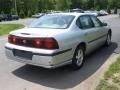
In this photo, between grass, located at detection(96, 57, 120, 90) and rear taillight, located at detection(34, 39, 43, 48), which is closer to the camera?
grass, located at detection(96, 57, 120, 90)

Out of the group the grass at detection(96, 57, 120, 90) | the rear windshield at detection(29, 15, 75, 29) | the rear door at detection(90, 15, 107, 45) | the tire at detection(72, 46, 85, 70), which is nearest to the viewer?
the grass at detection(96, 57, 120, 90)

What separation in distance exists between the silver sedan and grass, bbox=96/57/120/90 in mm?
948

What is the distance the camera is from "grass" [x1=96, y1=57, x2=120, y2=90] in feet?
17.9

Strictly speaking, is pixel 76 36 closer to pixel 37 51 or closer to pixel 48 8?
pixel 37 51

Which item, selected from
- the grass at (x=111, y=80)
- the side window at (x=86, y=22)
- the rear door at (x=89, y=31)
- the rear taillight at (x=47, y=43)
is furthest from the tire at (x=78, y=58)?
the rear taillight at (x=47, y=43)

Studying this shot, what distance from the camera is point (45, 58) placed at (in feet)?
19.2

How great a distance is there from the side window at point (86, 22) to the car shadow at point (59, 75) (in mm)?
1097

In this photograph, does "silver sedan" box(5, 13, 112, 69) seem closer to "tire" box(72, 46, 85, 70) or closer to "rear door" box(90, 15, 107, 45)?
"tire" box(72, 46, 85, 70)

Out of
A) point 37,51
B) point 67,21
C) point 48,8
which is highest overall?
point 67,21

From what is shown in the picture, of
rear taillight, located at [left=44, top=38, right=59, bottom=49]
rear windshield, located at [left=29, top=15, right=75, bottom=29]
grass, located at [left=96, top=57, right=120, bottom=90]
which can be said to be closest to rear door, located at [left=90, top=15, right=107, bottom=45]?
rear windshield, located at [left=29, top=15, right=75, bottom=29]

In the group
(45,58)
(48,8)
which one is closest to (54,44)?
(45,58)

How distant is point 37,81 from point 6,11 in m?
66.8

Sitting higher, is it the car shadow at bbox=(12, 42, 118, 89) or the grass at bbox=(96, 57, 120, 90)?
the grass at bbox=(96, 57, 120, 90)

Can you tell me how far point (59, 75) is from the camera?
255 inches
